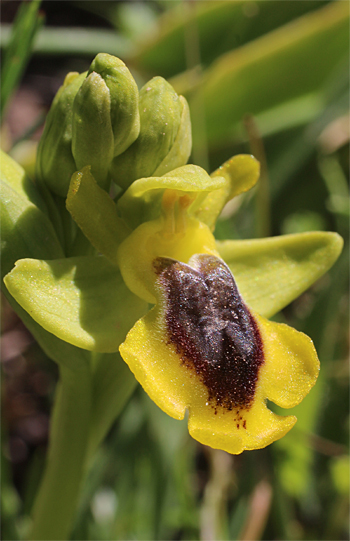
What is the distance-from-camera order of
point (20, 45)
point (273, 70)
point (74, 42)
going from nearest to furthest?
point (20, 45) → point (273, 70) → point (74, 42)

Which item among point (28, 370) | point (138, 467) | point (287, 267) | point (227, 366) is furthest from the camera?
point (28, 370)

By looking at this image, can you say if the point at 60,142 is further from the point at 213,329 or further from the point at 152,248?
the point at 213,329

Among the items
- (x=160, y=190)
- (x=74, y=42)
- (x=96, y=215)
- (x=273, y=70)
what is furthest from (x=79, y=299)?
(x=74, y=42)

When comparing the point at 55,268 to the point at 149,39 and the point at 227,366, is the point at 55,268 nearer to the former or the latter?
the point at 227,366

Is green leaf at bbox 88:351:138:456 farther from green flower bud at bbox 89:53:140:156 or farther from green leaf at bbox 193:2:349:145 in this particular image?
green leaf at bbox 193:2:349:145

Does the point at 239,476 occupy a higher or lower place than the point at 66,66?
lower

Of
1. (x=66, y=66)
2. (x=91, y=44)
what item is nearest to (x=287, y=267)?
(x=91, y=44)

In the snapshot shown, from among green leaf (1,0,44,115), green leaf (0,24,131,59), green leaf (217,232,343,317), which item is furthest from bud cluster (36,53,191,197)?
green leaf (0,24,131,59)
